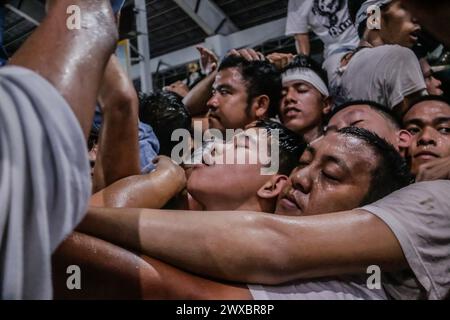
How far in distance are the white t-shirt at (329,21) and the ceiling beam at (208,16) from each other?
5242 mm

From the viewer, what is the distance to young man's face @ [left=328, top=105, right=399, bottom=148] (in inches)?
92.0

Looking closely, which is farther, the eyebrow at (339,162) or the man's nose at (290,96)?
the man's nose at (290,96)

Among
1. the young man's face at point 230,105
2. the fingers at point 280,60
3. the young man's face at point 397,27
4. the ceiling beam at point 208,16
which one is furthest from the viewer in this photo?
the ceiling beam at point 208,16

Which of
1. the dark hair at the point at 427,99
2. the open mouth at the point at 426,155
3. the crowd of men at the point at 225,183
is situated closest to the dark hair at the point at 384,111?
the crowd of men at the point at 225,183

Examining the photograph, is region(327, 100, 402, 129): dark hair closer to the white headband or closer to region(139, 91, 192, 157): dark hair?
the white headband

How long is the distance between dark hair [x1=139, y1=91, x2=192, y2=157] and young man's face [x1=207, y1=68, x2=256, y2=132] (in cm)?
22

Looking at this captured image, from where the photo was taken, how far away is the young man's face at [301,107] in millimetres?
2928

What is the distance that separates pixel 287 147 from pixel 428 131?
2.86ft

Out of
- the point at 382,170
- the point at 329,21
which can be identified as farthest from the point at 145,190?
the point at 329,21

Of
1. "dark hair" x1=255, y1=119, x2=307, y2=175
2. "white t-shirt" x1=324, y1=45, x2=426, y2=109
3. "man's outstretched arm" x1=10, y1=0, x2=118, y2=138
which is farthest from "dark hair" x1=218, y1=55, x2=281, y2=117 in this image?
"man's outstretched arm" x1=10, y1=0, x2=118, y2=138

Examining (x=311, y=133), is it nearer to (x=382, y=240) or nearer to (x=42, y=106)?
(x=382, y=240)

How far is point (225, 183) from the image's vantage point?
1915mm

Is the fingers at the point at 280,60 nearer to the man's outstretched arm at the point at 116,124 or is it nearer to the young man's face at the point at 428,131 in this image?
the young man's face at the point at 428,131

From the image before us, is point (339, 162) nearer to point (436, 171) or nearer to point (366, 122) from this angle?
point (436, 171)
